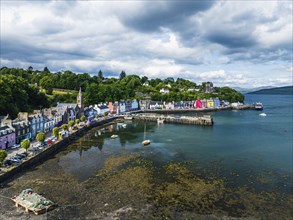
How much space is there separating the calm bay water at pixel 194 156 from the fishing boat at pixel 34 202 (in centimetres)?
137

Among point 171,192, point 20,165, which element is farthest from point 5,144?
point 171,192

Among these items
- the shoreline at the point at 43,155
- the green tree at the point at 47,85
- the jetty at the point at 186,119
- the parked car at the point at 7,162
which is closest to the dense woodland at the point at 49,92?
the green tree at the point at 47,85

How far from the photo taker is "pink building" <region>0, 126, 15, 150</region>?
37.0 m

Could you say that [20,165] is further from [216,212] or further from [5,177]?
[216,212]

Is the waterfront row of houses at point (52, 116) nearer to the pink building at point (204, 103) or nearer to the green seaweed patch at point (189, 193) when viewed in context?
the pink building at point (204, 103)

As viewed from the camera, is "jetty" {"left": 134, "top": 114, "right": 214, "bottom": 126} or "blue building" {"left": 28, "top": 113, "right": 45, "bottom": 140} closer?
"blue building" {"left": 28, "top": 113, "right": 45, "bottom": 140}

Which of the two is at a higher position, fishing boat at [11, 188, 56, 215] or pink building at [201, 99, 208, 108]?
pink building at [201, 99, 208, 108]

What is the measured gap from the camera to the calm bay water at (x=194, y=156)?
93.3 feet

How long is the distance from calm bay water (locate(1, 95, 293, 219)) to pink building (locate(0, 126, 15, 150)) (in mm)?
7792

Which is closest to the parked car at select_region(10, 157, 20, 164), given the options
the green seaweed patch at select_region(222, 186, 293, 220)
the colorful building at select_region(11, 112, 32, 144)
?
the colorful building at select_region(11, 112, 32, 144)

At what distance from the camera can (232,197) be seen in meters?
24.8

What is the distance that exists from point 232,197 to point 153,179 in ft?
28.4

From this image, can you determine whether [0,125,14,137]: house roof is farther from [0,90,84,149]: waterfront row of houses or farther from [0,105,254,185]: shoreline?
[0,105,254,185]: shoreline

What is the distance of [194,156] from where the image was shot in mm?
39125
